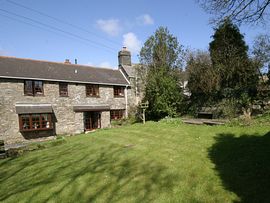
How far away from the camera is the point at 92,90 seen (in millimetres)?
22281

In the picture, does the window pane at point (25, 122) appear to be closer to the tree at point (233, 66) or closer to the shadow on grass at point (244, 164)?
the shadow on grass at point (244, 164)

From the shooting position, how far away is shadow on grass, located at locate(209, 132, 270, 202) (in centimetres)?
478

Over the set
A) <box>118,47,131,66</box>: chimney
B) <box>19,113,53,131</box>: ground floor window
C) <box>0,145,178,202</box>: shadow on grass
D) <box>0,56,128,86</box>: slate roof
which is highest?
<box>118,47,131,66</box>: chimney

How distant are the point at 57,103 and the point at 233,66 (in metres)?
15.7

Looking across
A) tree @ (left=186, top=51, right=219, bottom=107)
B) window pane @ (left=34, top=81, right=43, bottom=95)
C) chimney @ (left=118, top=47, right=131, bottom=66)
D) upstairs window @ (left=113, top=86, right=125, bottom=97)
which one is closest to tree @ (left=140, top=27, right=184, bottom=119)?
tree @ (left=186, top=51, right=219, bottom=107)

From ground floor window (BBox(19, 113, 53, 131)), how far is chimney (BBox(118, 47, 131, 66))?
12.3 meters

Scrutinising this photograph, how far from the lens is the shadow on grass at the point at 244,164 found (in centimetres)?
478

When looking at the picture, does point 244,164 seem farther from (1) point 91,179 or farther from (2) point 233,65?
(2) point 233,65

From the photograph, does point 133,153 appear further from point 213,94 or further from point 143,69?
point 143,69

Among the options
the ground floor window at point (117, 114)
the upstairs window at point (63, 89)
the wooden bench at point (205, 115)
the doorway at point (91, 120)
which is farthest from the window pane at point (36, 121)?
the wooden bench at point (205, 115)

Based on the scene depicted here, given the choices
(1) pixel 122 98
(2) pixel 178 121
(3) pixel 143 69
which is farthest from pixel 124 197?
(1) pixel 122 98

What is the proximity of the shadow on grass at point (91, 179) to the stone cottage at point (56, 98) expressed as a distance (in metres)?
9.57

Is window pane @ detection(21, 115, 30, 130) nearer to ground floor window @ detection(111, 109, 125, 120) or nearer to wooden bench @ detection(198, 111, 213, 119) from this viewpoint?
ground floor window @ detection(111, 109, 125, 120)

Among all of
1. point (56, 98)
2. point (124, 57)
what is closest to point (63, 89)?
point (56, 98)
